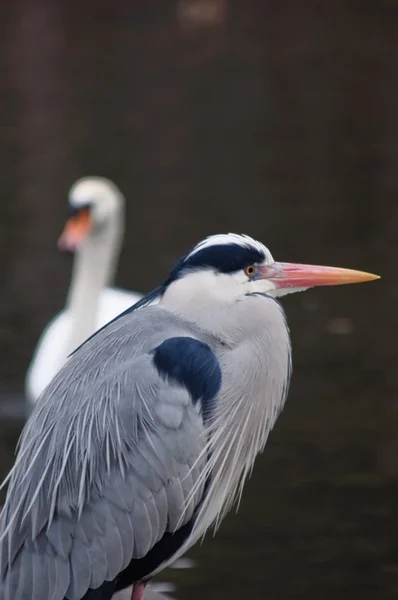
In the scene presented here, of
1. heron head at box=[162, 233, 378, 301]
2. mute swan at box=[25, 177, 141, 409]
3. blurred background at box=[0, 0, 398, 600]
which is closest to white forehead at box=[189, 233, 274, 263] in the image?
heron head at box=[162, 233, 378, 301]

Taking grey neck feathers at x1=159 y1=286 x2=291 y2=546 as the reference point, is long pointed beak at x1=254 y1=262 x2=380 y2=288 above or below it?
above

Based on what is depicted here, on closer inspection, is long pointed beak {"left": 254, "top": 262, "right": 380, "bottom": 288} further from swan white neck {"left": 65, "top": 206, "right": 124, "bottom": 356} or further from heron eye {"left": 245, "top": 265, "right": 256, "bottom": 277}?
swan white neck {"left": 65, "top": 206, "right": 124, "bottom": 356}

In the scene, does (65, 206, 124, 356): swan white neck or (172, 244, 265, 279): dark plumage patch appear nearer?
(172, 244, 265, 279): dark plumage patch

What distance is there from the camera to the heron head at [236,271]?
3.71 m

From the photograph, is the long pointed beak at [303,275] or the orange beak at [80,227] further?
the orange beak at [80,227]

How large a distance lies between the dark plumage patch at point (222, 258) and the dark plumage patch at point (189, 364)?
191 mm

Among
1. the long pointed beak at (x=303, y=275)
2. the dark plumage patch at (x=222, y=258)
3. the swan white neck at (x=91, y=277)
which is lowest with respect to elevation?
the swan white neck at (x=91, y=277)

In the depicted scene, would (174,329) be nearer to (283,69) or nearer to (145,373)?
(145,373)

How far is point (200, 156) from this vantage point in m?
14.9

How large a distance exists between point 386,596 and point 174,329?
2552mm

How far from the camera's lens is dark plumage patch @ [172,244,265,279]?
3.70 m

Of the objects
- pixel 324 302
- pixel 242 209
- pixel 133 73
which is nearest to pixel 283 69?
pixel 133 73

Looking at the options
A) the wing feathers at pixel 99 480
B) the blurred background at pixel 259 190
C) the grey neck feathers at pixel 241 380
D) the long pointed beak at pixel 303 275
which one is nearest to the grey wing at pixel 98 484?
the wing feathers at pixel 99 480

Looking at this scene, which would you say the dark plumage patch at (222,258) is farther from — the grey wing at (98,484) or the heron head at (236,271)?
the grey wing at (98,484)
